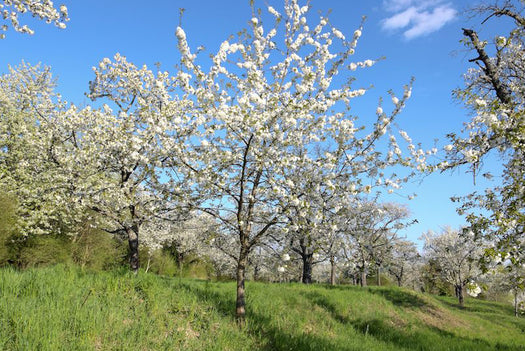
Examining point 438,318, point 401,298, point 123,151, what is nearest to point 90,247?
point 123,151

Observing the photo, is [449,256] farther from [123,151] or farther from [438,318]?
[123,151]

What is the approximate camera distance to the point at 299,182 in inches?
305

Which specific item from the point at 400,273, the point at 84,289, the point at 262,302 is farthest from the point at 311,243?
the point at 400,273

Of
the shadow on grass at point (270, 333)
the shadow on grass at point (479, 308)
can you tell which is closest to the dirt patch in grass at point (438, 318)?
the shadow on grass at point (270, 333)

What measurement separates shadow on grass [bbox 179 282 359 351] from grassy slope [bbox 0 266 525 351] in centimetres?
3

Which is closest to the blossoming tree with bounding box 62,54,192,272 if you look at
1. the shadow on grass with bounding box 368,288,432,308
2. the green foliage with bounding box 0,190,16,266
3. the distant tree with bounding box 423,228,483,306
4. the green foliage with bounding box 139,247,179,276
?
the green foliage with bounding box 0,190,16,266

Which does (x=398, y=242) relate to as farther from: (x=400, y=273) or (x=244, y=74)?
(x=244, y=74)

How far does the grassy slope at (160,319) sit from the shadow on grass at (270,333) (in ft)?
0.08

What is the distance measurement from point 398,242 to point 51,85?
157 feet

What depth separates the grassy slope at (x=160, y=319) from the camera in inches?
196

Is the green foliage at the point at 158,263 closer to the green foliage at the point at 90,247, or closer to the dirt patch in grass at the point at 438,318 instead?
the green foliage at the point at 90,247

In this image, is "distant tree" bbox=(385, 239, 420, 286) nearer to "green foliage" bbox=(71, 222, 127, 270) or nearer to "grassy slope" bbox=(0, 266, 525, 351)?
"grassy slope" bbox=(0, 266, 525, 351)

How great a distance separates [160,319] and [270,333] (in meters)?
3.16

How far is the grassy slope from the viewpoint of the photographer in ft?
16.3
